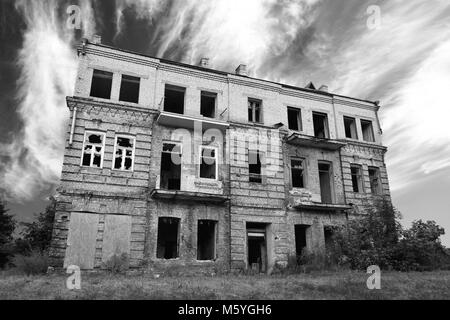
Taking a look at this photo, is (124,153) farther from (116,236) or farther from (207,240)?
(207,240)

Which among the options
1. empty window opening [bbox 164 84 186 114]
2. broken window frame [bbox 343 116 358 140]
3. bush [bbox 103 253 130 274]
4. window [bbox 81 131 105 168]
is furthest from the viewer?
broken window frame [bbox 343 116 358 140]

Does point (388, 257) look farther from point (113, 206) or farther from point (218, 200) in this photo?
point (113, 206)

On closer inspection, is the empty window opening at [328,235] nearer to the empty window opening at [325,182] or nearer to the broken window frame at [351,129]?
the empty window opening at [325,182]

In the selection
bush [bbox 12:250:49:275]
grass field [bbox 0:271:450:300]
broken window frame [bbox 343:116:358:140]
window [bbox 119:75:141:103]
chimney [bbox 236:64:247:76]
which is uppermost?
chimney [bbox 236:64:247:76]

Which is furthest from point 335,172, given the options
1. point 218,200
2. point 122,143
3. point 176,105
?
point 122,143

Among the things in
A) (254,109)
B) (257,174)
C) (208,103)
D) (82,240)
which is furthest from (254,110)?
(82,240)

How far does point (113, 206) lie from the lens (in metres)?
16.2

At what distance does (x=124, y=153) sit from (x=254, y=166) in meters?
7.25

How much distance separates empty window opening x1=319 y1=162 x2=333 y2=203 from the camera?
2169 centimetres

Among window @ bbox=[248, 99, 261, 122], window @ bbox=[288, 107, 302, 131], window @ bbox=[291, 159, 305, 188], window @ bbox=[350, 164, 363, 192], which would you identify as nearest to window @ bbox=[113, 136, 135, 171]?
window @ bbox=[248, 99, 261, 122]

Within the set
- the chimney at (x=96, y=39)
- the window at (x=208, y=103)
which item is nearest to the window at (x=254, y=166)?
the window at (x=208, y=103)

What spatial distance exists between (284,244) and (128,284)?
31.8ft

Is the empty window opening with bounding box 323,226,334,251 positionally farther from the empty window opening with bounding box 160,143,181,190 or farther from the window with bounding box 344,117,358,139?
the empty window opening with bounding box 160,143,181,190

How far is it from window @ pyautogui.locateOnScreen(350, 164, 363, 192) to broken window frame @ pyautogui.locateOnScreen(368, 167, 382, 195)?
935mm
